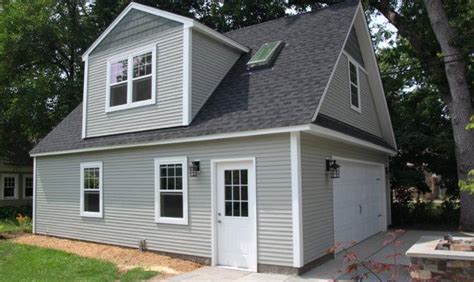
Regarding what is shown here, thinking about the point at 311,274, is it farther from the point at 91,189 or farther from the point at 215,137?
the point at 91,189

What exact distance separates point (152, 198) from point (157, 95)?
2.60m

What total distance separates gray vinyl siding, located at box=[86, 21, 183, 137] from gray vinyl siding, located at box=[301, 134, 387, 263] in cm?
326

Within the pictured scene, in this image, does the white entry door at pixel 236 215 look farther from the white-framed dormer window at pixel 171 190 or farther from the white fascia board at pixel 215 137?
the white-framed dormer window at pixel 171 190

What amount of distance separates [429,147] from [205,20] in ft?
45.9

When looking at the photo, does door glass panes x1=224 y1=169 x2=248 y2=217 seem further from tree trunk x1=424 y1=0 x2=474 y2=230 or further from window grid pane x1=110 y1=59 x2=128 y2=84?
tree trunk x1=424 y1=0 x2=474 y2=230

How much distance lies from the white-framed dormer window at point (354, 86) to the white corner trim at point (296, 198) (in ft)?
14.0

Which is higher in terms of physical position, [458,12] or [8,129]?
[458,12]

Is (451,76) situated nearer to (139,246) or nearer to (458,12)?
(458,12)

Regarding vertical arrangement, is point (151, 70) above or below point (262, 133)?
above

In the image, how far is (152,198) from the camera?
10664 mm

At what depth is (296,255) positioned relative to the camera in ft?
26.8

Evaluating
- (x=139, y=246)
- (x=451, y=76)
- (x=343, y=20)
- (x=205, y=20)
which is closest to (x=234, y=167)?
A: (x=139, y=246)

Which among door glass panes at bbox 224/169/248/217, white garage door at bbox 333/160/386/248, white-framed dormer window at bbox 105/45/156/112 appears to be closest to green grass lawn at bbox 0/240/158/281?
door glass panes at bbox 224/169/248/217

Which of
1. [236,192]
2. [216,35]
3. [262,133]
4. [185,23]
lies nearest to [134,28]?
[185,23]
